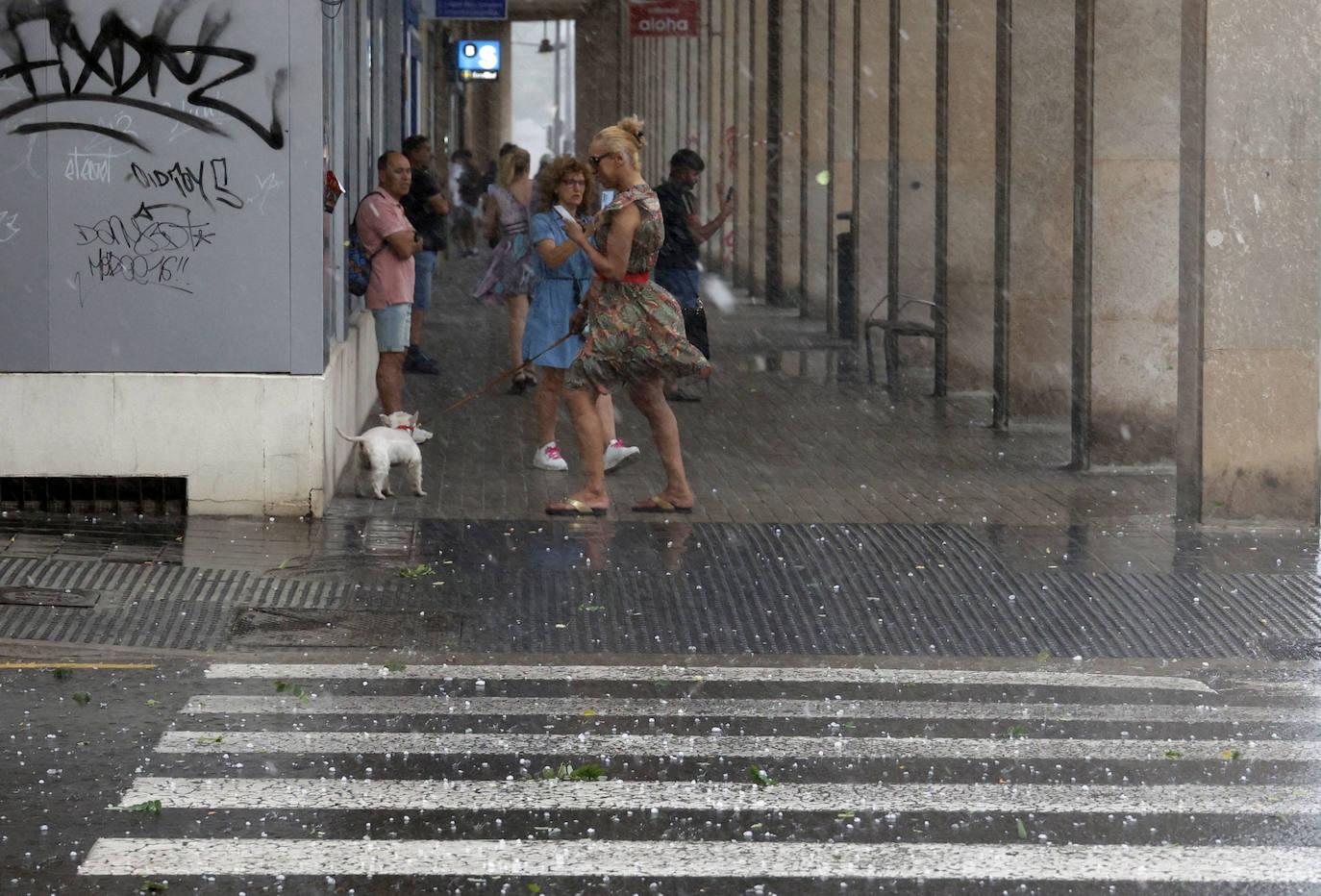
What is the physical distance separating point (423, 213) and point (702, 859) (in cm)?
1075

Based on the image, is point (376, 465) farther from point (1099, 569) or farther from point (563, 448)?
point (1099, 569)

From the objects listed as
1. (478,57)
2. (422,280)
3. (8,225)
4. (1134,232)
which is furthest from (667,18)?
(8,225)

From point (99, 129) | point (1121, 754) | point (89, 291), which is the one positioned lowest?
point (1121, 754)

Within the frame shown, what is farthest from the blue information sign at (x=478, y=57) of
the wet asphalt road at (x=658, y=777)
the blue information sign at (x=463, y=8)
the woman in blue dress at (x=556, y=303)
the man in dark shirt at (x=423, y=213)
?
the wet asphalt road at (x=658, y=777)

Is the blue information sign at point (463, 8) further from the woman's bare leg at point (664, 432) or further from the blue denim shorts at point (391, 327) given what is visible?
the woman's bare leg at point (664, 432)

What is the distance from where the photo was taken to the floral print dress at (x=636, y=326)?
30.5ft

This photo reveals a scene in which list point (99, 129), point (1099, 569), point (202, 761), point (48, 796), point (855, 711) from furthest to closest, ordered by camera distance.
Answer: point (99, 129) → point (1099, 569) → point (855, 711) → point (202, 761) → point (48, 796)

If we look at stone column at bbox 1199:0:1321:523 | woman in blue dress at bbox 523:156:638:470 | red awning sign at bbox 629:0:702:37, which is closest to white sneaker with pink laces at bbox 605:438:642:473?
woman in blue dress at bbox 523:156:638:470

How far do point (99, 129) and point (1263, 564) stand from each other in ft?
19.6

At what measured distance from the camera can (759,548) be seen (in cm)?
902

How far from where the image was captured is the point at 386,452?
996 centimetres

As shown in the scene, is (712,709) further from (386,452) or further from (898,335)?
(898,335)

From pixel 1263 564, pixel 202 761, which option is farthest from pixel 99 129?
pixel 1263 564

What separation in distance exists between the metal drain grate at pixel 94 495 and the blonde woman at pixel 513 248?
414 cm
